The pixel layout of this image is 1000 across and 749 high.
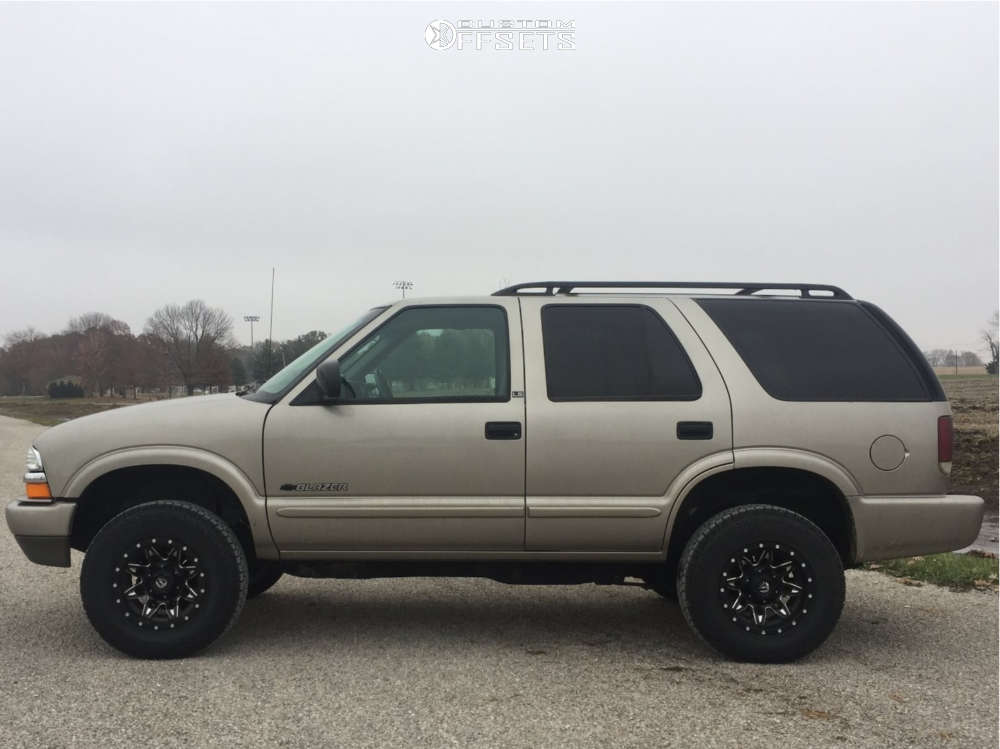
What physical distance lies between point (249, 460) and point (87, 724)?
4.82ft

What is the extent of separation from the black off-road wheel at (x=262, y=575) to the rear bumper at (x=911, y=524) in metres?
3.28

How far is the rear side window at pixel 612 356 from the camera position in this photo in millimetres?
4754

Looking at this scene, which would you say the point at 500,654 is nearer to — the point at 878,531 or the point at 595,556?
the point at 595,556

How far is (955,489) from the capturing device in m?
17.2

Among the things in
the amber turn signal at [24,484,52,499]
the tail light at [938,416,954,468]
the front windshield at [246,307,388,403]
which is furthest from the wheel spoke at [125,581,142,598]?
the tail light at [938,416,954,468]

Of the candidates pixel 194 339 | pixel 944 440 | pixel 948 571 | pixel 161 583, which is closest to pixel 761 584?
pixel 944 440

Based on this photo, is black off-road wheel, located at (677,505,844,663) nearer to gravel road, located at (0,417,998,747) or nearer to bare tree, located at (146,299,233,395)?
gravel road, located at (0,417,998,747)

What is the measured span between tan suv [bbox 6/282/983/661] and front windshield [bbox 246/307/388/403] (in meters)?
0.03

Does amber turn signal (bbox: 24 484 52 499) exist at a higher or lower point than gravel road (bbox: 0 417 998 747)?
higher

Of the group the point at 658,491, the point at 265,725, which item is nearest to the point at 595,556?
the point at 658,491

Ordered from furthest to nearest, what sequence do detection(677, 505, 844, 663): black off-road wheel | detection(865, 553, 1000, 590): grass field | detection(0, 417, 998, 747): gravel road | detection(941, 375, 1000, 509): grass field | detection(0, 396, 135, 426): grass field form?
detection(0, 396, 135, 426): grass field
detection(941, 375, 1000, 509): grass field
detection(865, 553, 1000, 590): grass field
detection(677, 505, 844, 663): black off-road wheel
detection(0, 417, 998, 747): gravel road

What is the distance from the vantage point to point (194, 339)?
116ft

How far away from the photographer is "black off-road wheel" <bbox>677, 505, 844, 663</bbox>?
4.57m

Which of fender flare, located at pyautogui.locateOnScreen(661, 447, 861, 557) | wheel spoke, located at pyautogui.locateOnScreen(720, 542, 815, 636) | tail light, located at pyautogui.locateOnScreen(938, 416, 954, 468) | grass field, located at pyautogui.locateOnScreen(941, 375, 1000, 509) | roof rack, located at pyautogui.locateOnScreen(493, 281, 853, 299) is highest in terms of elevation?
roof rack, located at pyautogui.locateOnScreen(493, 281, 853, 299)
